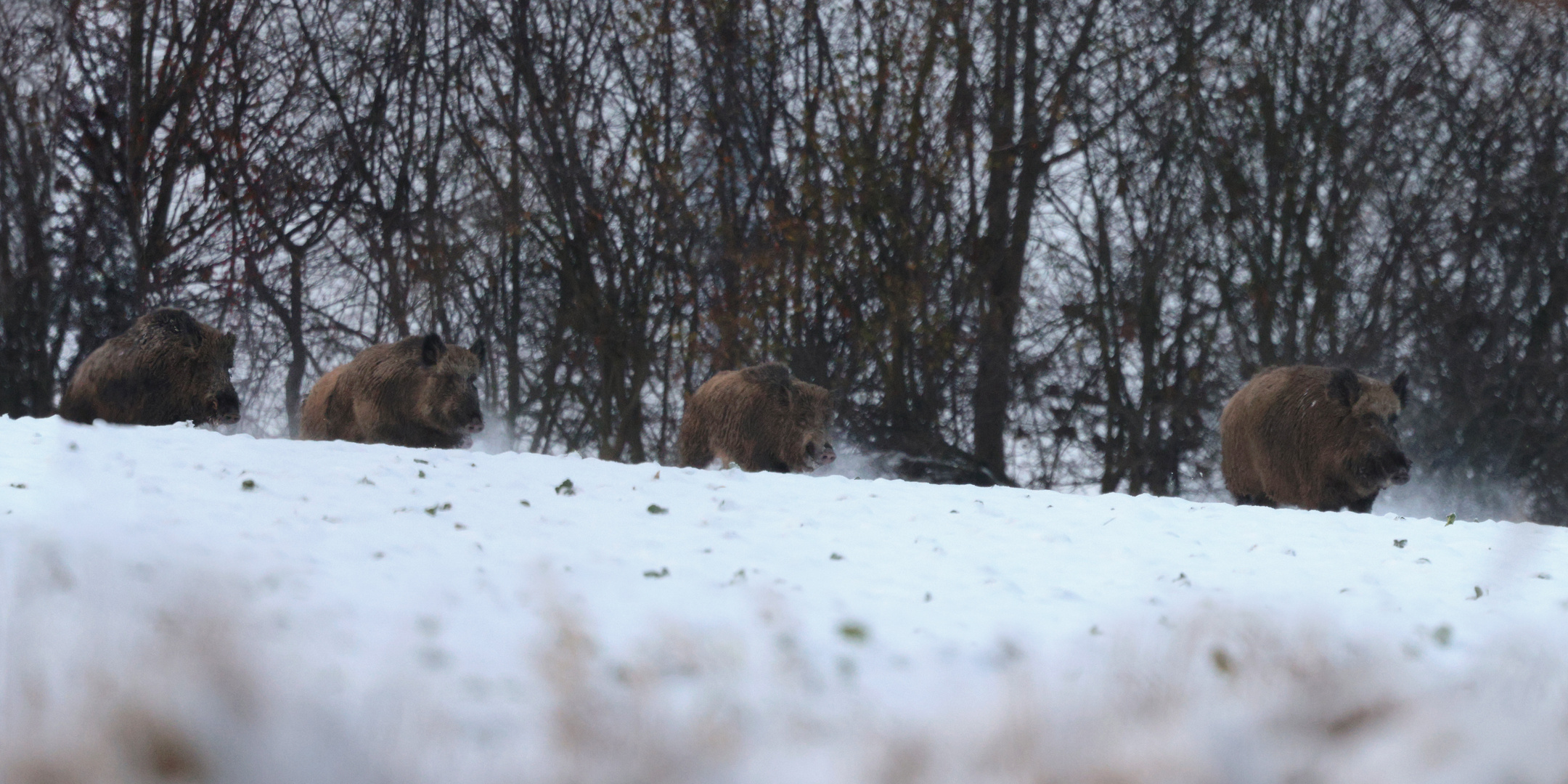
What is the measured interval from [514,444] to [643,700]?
18277 mm

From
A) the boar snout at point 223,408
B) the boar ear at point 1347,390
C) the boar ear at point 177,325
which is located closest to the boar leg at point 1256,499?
the boar ear at point 1347,390

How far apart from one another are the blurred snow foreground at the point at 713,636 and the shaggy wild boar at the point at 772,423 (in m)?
5.01

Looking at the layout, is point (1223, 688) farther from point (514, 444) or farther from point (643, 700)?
point (514, 444)

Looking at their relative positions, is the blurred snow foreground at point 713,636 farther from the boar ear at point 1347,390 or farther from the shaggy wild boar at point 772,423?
the shaggy wild boar at point 772,423

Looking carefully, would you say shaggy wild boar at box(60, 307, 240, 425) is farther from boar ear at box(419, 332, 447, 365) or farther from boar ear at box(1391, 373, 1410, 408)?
boar ear at box(1391, 373, 1410, 408)

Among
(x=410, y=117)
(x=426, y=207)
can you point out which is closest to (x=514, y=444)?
(x=426, y=207)

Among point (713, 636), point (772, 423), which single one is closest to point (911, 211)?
point (772, 423)

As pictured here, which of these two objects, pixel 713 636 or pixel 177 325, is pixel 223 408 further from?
pixel 713 636

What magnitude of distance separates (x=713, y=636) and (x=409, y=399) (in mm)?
7811

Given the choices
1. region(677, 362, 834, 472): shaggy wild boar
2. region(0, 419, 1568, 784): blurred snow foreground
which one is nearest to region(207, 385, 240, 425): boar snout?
region(0, 419, 1568, 784): blurred snow foreground

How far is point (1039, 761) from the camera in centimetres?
268

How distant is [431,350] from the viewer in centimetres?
1145

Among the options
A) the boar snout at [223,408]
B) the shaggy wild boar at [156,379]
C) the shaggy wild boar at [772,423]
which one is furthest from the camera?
the shaggy wild boar at [772,423]

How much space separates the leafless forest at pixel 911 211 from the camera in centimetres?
1836
